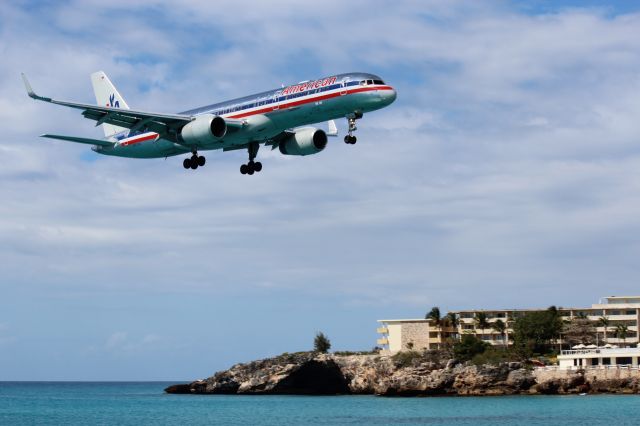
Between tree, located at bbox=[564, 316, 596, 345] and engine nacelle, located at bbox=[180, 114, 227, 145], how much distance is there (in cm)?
12988

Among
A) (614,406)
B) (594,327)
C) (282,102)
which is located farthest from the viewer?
(594,327)

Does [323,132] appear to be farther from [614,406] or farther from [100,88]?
[614,406]

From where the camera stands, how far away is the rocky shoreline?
152 m

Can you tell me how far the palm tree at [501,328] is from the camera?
195875 mm

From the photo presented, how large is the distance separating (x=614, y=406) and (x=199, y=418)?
59.3 meters

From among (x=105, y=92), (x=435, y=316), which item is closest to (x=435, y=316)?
(x=435, y=316)

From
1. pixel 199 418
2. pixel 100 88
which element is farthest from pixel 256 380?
pixel 100 88

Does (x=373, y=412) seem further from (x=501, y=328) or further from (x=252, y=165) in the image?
(x=252, y=165)

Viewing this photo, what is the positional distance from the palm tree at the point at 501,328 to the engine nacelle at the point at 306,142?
407ft

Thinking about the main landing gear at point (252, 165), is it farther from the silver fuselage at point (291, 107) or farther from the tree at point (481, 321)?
the tree at point (481, 321)

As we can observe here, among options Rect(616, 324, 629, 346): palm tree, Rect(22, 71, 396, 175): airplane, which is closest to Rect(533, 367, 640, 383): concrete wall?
Rect(616, 324, 629, 346): palm tree

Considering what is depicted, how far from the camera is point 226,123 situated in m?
73.6

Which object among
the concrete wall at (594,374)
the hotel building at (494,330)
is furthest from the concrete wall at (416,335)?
the concrete wall at (594,374)

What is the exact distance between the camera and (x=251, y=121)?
242 feet
